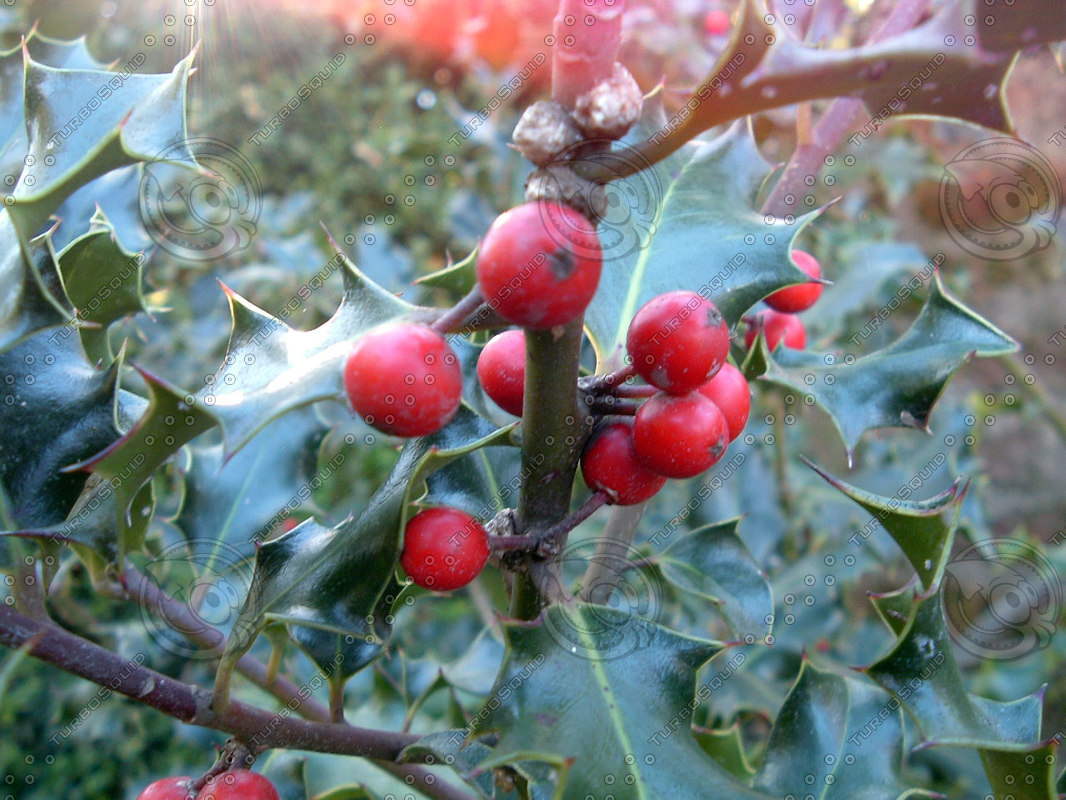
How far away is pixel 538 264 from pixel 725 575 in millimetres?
667

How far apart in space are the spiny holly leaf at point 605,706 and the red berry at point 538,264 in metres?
0.29

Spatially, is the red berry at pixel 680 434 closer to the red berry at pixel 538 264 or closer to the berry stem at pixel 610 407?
the berry stem at pixel 610 407

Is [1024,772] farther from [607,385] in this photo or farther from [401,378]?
[401,378]

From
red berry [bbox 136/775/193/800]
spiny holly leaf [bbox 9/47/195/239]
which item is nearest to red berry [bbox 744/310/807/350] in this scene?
spiny holly leaf [bbox 9/47/195/239]

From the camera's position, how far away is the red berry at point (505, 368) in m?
0.64

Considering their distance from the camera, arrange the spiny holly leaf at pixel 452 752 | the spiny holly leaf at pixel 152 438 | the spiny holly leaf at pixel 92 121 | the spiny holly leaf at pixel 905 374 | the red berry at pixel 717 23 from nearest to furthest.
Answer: the spiny holly leaf at pixel 152 438, the spiny holly leaf at pixel 92 121, the spiny holly leaf at pixel 452 752, the spiny holly leaf at pixel 905 374, the red berry at pixel 717 23

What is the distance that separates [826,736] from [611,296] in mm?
558

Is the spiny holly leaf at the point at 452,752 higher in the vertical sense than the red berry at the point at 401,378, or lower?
lower

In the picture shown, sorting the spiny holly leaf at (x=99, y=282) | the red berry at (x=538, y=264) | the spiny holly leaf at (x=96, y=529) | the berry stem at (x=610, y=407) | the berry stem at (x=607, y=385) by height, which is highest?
the red berry at (x=538, y=264)

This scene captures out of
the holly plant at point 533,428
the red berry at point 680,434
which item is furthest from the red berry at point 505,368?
the red berry at point 680,434

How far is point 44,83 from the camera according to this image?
750 millimetres

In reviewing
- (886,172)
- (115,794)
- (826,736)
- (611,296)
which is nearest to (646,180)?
(611,296)

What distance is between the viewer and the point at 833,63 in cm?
48

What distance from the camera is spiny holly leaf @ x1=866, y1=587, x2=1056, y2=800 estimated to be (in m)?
0.65
